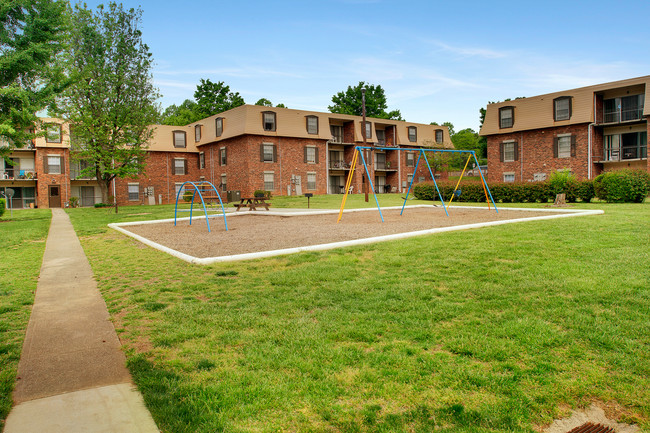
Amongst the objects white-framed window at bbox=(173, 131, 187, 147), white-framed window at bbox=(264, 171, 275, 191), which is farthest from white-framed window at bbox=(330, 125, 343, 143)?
white-framed window at bbox=(173, 131, 187, 147)

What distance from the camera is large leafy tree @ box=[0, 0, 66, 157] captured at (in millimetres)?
8148

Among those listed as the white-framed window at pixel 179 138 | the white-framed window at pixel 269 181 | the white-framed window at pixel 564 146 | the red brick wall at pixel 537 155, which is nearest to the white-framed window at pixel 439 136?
the red brick wall at pixel 537 155

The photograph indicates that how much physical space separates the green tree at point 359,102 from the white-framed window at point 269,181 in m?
30.3

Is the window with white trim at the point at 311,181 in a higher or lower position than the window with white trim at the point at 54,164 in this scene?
→ lower

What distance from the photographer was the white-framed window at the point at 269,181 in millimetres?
39556

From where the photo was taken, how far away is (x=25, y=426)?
287cm

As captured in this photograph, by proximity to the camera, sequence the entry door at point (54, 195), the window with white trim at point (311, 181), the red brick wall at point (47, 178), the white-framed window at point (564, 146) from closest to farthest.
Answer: the white-framed window at point (564, 146) → the red brick wall at point (47, 178) → the entry door at point (54, 195) → the window with white trim at point (311, 181)

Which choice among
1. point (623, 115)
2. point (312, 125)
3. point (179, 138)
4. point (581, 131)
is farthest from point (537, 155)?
point (179, 138)

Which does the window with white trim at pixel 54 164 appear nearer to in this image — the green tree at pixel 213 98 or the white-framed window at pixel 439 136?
the green tree at pixel 213 98

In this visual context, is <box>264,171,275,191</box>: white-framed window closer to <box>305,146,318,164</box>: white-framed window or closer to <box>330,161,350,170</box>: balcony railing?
<box>305,146,318,164</box>: white-framed window

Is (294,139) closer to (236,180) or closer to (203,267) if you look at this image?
(236,180)

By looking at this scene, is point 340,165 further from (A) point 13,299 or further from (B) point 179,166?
(A) point 13,299

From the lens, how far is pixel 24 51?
8102 millimetres

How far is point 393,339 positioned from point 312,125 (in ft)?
129
